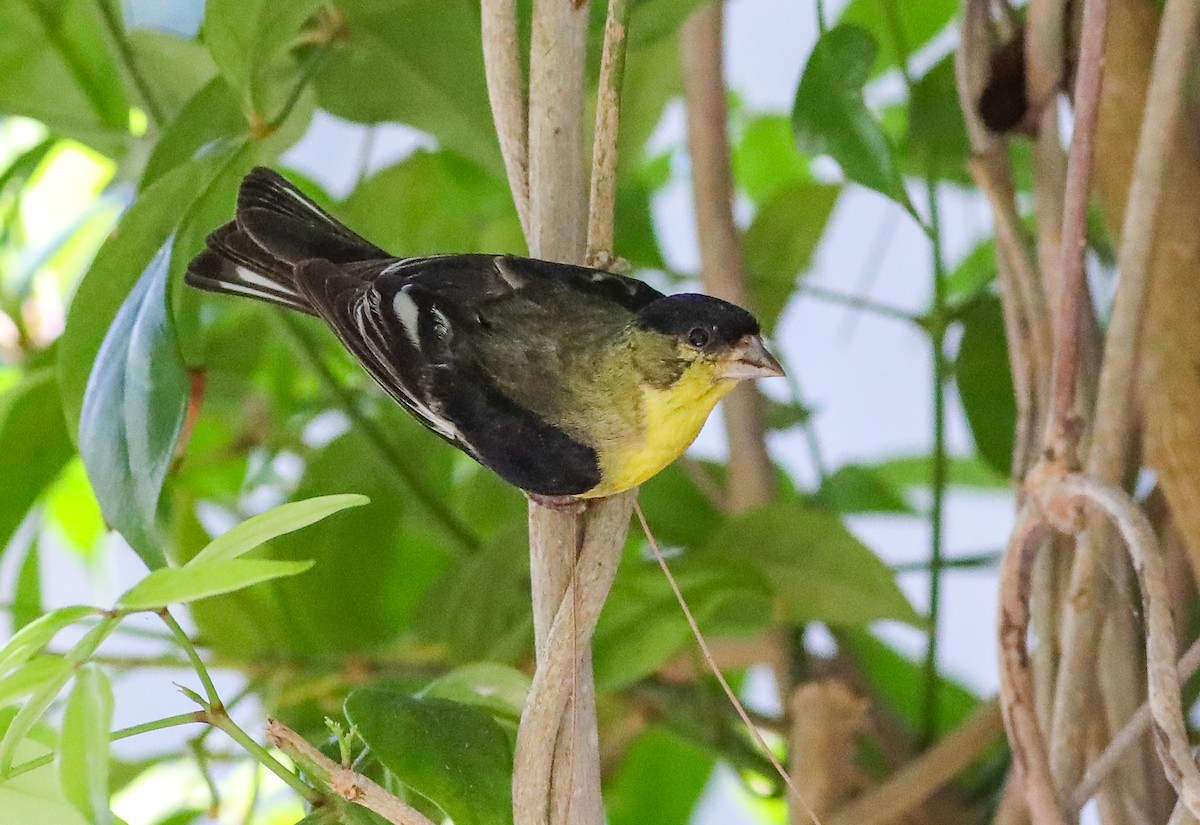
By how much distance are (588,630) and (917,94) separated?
0.56 m

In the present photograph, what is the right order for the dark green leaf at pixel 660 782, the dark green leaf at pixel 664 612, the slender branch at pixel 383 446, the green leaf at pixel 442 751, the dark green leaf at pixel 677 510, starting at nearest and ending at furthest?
the green leaf at pixel 442 751 → the dark green leaf at pixel 664 612 → the slender branch at pixel 383 446 → the dark green leaf at pixel 677 510 → the dark green leaf at pixel 660 782

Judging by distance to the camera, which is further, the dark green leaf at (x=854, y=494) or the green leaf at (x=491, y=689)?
the dark green leaf at (x=854, y=494)

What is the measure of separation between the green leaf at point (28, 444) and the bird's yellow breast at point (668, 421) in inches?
15.0

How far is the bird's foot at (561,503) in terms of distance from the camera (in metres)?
0.54

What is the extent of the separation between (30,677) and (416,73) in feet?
1.66

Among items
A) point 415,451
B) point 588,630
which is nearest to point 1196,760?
point 588,630

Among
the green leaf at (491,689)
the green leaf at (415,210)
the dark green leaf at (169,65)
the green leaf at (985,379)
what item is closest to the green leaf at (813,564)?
the green leaf at (985,379)

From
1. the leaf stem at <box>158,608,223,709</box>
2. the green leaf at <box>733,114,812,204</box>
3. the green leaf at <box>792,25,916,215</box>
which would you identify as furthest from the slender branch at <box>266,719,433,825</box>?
the green leaf at <box>733,114,812,204</box>

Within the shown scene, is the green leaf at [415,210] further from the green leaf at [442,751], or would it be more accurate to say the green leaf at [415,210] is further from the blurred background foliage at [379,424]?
the green leaf at [442,751]

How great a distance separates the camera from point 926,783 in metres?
0.81

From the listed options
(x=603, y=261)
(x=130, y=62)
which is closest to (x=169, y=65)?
(x=130, y=62)

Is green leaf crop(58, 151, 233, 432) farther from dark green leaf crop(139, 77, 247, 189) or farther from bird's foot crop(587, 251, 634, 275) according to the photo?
bird's foot crop(587, 251, 634, 275)

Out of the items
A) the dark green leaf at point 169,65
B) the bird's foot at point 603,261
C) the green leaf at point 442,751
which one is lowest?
the green leaf at point 442,751

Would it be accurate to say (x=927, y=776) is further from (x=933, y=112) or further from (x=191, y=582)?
(x=191, y=582)
